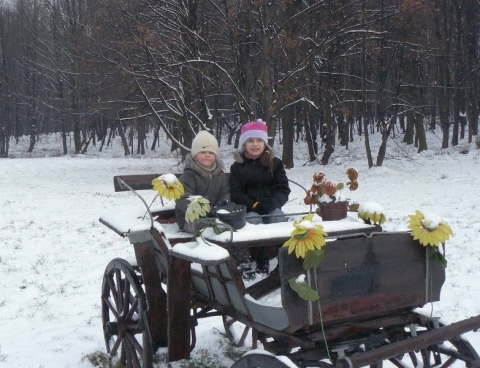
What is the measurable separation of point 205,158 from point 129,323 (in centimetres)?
137

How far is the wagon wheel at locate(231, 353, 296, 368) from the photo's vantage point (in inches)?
104

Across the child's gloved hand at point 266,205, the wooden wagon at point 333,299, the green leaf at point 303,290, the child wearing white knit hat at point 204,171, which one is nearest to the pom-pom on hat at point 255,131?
the child wearing white knit hat at point 204,171

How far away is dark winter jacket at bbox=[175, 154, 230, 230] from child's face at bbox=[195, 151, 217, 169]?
4cm

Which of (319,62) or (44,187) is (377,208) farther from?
(319,62)

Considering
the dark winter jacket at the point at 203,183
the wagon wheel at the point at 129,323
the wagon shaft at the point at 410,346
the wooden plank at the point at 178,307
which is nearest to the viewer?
the wagon shaft at the point at 410,346

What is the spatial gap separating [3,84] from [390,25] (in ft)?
110

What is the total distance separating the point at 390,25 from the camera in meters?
19.5

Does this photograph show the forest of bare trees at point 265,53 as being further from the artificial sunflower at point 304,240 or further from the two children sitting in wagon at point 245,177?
the artificial sunflower at point 304,240

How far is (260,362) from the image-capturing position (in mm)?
2738

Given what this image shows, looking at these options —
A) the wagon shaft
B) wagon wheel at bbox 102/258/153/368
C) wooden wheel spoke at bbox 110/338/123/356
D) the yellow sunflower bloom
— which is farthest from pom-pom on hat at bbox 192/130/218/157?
the wagon shaft

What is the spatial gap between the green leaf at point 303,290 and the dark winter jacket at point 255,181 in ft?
6.31

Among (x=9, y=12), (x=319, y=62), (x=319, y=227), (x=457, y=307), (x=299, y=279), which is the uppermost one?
→ (x=9, y=12)

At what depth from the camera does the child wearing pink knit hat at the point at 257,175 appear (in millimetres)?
4438

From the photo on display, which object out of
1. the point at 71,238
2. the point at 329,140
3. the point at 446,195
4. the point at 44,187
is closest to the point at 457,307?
the point at 71,238
